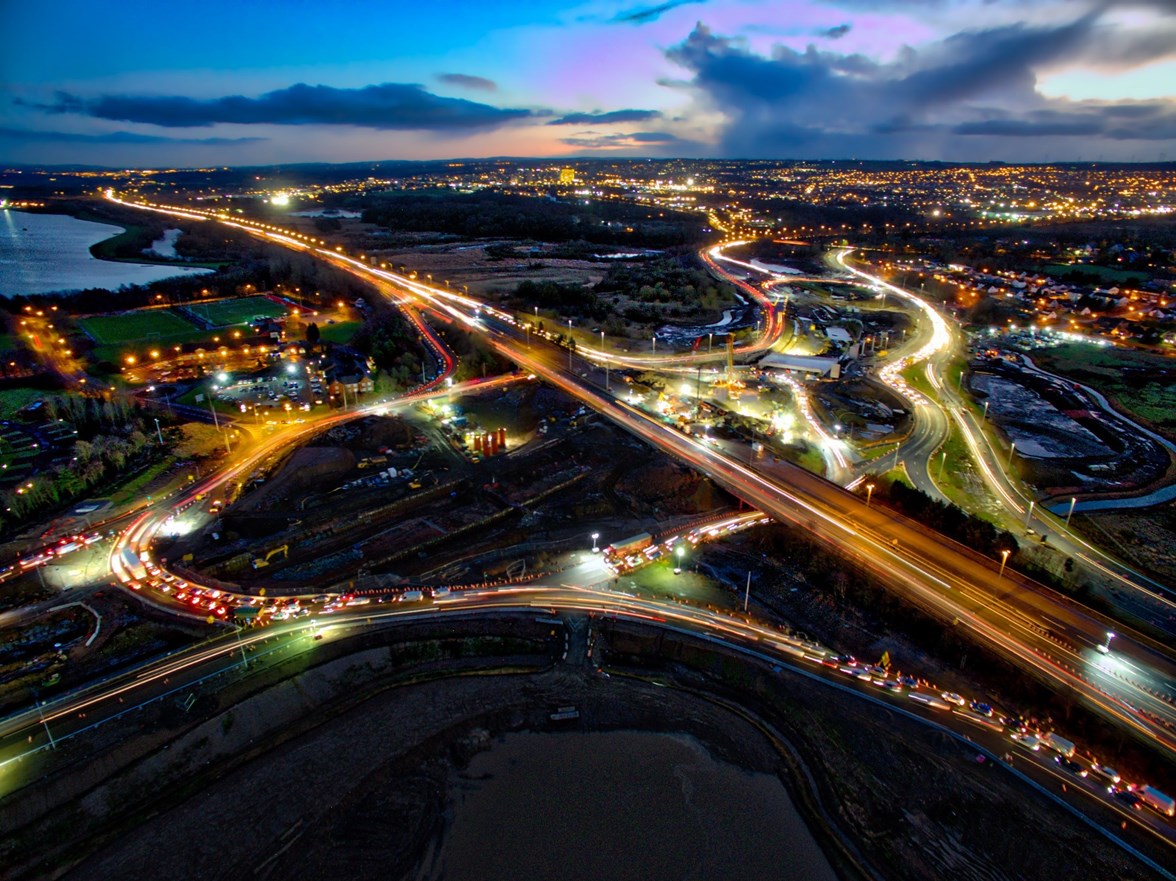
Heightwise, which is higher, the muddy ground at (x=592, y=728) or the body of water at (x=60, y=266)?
the body of water at (x=60, y=266)

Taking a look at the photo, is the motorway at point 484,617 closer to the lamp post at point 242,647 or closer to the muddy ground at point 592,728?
the lamp post at point 242,647

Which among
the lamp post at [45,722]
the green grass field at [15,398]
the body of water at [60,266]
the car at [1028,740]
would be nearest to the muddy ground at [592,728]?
the car at [1028,740]

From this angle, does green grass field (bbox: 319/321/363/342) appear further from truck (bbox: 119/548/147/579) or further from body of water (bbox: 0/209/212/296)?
truck (bbox: 119/548/147/579)

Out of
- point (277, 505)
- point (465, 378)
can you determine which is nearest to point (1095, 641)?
point (277, 505)

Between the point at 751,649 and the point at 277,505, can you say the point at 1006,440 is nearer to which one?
the point at 751,649

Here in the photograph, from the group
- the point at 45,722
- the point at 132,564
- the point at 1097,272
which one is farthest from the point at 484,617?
the point at 1097,272

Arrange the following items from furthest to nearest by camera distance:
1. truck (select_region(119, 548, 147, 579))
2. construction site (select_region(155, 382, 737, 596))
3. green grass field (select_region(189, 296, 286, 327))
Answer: green grass field (select_region(189, 296, 286, 327)) < construction site (select_region(155, 382, 737, 596)) < truck (select_region(119, 548, 147, 579))

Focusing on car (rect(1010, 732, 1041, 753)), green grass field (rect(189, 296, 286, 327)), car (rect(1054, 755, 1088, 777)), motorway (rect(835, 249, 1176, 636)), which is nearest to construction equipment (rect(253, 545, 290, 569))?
car (rect(1010, 732, 1041, 753))
